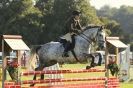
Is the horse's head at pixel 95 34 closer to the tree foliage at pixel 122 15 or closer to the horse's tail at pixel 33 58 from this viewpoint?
the horse's tail at pixel 33 58

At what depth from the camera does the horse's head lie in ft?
43.7

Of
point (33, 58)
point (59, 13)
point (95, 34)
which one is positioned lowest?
point (33, 58)

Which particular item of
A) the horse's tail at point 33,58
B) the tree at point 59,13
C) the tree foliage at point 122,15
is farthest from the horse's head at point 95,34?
the tree foliage at point 122,15

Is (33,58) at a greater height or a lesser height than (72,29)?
lesser

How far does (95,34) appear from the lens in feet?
45.3

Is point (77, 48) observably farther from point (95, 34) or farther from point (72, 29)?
point (95, 34)

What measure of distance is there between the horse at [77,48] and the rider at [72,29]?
0.12 m

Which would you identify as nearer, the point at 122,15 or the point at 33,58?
the point at 33,58

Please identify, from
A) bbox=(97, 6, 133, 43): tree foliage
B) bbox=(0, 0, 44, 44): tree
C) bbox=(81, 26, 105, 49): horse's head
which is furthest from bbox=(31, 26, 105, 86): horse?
bbox=(97, 6, 133, 43): tree foliage

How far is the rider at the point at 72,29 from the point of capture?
45.5ft

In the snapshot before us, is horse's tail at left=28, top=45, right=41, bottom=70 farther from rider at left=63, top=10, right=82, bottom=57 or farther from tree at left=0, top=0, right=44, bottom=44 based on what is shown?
tree at left=0, top=0, right=44, bottom=44

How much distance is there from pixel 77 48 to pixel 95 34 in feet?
2.25

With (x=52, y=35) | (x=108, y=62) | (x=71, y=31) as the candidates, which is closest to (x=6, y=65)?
(x=71, y=31)

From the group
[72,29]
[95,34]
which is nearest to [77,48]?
[72,29]
